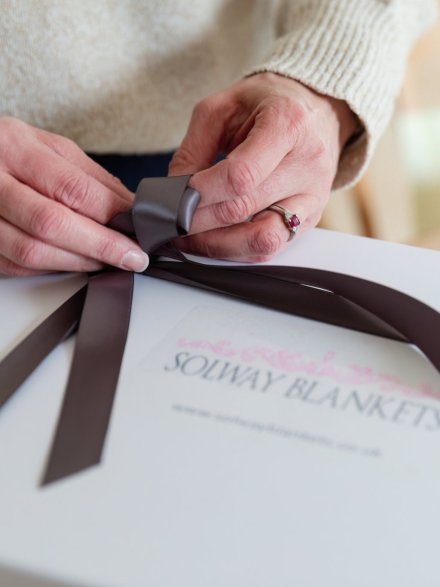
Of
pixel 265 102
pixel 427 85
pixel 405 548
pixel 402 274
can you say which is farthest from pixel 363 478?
pixel 427 85

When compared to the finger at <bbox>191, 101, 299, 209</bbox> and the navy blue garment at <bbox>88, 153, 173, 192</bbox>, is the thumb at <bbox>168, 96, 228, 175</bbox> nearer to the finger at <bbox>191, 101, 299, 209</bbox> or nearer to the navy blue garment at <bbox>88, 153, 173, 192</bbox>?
the finger at <bbox>191, 101, 299, 209</bbox>

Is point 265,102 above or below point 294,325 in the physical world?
above

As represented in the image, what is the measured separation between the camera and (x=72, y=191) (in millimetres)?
511

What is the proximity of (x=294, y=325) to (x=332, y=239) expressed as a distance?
126 millimetres

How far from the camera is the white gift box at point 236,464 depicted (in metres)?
0.33

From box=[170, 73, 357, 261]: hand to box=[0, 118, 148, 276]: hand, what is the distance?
0.07m

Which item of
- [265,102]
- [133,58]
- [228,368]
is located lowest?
[228,368]

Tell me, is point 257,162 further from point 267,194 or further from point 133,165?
point 133,165

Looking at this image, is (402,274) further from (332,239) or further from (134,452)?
(134,452)

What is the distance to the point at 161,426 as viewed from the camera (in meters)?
0.40

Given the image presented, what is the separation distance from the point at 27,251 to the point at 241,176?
6.7 inches

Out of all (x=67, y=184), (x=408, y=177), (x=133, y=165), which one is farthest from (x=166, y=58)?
(x=408, y=177)

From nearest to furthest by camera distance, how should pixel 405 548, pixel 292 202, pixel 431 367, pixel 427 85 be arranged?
pixel 405 548, pixel 431 367, pixel 292 202, pixel 427 85

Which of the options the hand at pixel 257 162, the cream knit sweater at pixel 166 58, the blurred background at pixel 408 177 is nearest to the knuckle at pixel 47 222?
the hand at pixel 257 162
